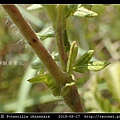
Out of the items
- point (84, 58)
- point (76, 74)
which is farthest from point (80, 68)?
point (76, 74)

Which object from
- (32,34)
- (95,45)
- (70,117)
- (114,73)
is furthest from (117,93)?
(95,45)

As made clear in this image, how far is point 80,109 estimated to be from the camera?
0.54 m

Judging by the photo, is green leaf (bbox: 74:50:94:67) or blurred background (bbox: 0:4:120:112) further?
blurred background (bbox: 0:4:120:112)

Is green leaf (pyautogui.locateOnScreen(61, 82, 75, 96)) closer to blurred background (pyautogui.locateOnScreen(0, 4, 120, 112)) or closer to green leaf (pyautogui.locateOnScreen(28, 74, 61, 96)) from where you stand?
green leaf (pyautogui.locateOnScreen(28, 74, 61, 96))

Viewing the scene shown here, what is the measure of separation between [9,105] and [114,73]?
0.41 m

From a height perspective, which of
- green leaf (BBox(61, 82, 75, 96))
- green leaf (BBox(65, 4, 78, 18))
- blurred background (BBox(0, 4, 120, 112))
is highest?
green leaf (BBox(65, 4, 78, 18))

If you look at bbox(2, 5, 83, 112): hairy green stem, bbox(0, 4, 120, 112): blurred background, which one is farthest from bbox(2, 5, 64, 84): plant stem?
bbox(0, 4, 120, 112): blurred background

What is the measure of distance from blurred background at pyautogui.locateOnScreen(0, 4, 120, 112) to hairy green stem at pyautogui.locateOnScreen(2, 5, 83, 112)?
0.97 ft

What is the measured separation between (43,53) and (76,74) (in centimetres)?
79

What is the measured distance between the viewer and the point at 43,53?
1.58 feet

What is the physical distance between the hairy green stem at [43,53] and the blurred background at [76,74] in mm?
297

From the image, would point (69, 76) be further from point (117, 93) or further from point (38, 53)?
point (117, 93)

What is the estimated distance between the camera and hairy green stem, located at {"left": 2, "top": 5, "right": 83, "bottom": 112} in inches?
18.0
